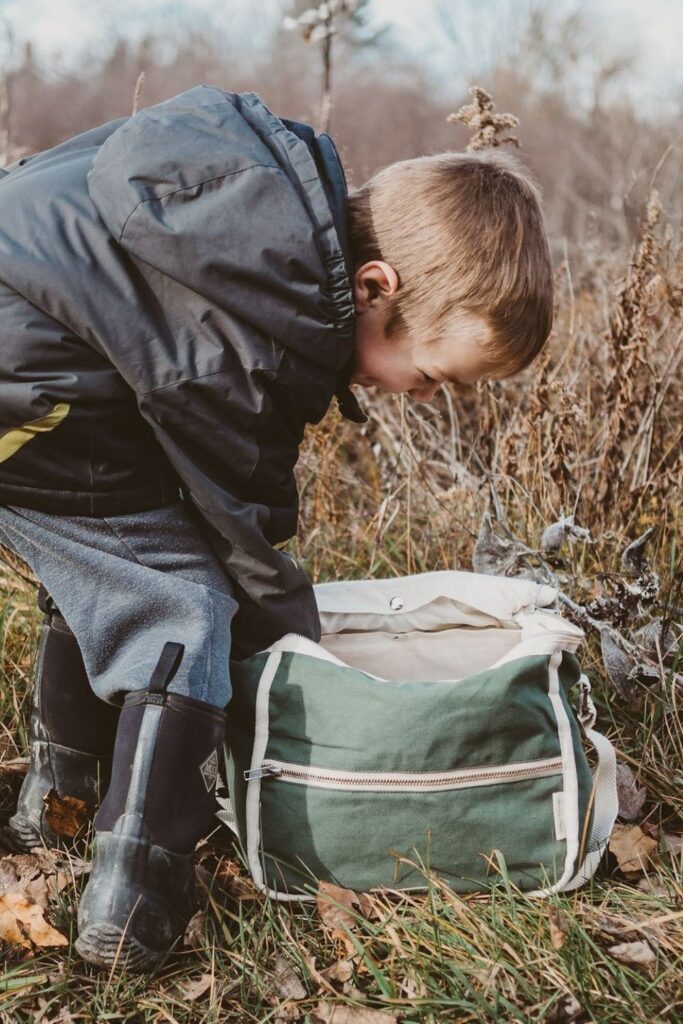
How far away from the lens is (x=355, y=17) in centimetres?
393

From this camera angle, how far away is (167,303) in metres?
1.62

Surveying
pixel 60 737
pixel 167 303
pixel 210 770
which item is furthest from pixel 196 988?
pixel 167 303

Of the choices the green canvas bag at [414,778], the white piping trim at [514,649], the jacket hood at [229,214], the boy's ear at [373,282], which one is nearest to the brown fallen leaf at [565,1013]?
the green canvas bag at [414,778]

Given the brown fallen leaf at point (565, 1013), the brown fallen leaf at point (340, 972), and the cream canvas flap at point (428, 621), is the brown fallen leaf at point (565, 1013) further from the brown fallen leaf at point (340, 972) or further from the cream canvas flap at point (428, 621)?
the cream canvas flap at point (428, 621)

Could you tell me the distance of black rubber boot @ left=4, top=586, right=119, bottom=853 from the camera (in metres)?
1.86

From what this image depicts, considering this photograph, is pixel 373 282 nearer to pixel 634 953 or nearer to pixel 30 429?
pixel 30 429

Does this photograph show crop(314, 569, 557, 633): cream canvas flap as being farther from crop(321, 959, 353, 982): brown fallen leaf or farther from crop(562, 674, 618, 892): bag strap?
crop(321, 959, 353, 982): brown fallen leaf

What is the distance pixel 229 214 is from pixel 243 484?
1.62 ft

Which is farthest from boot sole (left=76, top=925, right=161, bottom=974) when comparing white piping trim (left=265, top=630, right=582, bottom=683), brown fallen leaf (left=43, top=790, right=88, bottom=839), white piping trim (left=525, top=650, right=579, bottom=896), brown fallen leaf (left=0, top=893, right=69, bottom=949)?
white piping trim (left=525, top=650, right=579, bottom=896)

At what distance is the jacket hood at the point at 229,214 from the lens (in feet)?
5.12

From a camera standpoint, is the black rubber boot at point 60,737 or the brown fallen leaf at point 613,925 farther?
the black rubber boot at point 60,737

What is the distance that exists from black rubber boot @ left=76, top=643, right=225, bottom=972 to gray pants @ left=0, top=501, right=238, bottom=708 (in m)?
0.05

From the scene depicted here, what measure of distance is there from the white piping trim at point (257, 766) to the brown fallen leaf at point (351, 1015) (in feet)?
0.91

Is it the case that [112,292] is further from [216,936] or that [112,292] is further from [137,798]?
[216,936]
